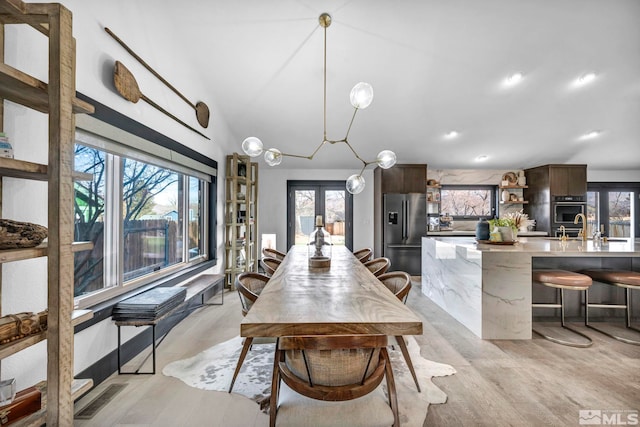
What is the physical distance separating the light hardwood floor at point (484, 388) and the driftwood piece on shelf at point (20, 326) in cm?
80

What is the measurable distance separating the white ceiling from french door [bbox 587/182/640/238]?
119cm

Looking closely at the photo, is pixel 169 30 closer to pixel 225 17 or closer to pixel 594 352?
pixel 225 17

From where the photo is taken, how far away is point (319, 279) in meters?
2.09

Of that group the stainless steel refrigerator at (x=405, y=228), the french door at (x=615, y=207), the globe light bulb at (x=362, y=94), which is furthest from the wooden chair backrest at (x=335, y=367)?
the french door at (x=615, y=207)

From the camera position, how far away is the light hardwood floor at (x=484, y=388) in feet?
5.73

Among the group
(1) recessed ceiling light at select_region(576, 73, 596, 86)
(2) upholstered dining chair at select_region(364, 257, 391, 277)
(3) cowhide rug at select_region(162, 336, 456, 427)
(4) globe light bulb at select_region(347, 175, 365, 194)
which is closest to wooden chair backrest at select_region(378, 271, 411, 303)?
(2) upholstered dining chair at select_region(364, 257, 391, 277)

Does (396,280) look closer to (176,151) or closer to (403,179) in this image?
(176,151)

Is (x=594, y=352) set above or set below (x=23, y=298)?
below

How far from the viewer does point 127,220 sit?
2.73 meters

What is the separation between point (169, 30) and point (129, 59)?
34.5 inches

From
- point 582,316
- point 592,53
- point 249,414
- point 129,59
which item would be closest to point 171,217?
point 129,59

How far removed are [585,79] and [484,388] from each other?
4.61m

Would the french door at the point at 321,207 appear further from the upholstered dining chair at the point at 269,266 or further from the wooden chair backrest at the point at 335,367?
the wooden chair backrest at the point at 335,367

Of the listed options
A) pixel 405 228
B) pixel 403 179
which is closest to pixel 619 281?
pixel 405 228
